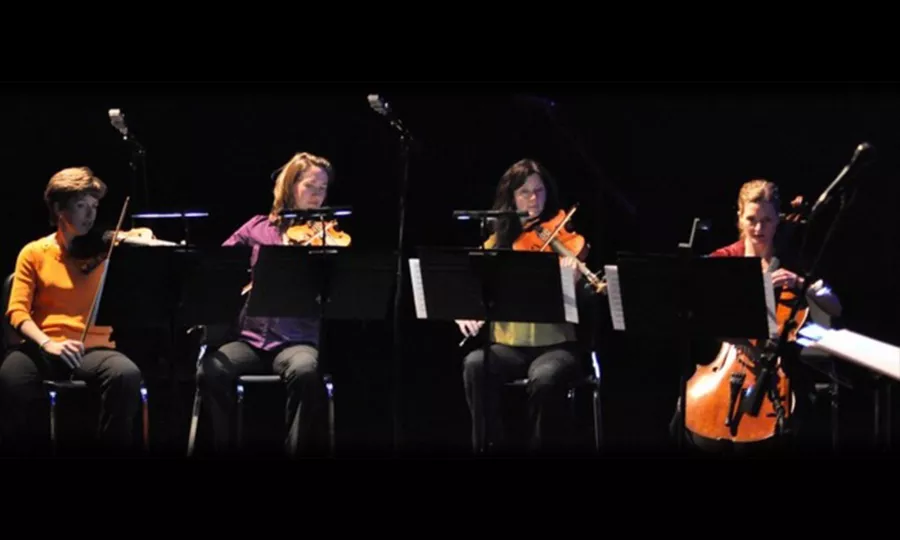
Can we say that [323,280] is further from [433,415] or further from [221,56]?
[433,415]

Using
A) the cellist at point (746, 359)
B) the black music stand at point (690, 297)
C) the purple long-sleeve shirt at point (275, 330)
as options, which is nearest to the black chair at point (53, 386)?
the purple long-sleeve shirt at point (275, 330)

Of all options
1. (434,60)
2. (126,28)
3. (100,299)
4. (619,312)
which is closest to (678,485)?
(619,312)

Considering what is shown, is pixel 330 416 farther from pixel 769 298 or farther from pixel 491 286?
pixel 769 298

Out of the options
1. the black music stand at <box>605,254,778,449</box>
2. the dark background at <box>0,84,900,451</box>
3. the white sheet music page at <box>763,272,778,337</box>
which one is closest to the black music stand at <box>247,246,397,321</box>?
the dark background at <box>0,84,900,451</box>

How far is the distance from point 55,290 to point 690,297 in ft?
8.11

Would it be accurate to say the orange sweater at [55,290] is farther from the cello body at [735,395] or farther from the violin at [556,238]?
the cello body at [735,395]

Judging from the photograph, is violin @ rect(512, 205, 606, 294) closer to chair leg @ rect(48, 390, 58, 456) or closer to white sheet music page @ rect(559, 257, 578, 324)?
white sheet music page @ rect(559, 257, 578, 324)

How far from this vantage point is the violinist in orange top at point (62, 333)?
516 cm

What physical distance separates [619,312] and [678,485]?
887 millimetres

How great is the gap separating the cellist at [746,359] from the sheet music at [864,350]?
0.95 metres

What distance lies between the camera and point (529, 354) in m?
5.47

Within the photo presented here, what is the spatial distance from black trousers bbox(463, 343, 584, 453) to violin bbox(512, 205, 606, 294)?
380 millimetres

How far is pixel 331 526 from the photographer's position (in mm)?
4023

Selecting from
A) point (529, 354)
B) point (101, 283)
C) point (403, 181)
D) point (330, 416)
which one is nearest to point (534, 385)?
point (529, 354)
